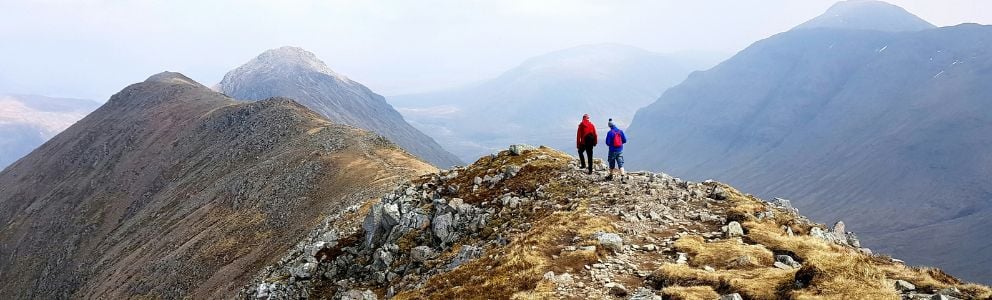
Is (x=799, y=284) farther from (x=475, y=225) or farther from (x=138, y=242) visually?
(x=138, y=242)

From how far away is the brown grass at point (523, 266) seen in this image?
63.2 ft

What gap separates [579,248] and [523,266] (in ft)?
8.48

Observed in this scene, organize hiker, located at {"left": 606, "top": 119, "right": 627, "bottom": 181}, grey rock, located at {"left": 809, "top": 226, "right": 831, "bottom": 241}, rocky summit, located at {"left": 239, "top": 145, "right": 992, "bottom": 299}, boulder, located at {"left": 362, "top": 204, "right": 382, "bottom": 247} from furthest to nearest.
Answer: boulder, located at {"left": 362, "top": 204, "right": 382, "bottom": 247}, hiker, located at {"left": 606, "top": 119, "right": 627, "bottom": 181}, grey rock, located at {"left": 809, "top": 226, "right": 831, "bottom": 241}, rocky summit, located at {"left": 239, "top": 145, "right": 992, "bottom": 299}

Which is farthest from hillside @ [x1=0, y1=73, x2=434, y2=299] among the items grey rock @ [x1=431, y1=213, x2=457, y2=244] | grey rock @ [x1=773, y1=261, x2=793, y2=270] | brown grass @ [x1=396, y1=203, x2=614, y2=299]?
grey rock @ [x1=773, y1=261, x2=793, y2=270]

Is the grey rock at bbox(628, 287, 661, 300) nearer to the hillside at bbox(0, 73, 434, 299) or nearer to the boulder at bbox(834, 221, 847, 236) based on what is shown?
the boulder at bbox(834, 221, 847, 236)

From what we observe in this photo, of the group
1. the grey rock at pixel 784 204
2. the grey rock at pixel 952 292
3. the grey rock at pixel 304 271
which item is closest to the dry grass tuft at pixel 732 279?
the grey rock at pixel 952 292

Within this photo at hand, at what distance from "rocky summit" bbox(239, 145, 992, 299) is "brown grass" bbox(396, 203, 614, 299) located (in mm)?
66

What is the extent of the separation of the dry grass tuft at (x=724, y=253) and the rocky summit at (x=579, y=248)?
7 cm

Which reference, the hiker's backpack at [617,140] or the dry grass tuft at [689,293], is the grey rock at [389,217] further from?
the dry grass tuft at [689,293]

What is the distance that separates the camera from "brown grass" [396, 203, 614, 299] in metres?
19.2

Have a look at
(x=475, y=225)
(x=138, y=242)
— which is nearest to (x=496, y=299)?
(x=475, y=225)

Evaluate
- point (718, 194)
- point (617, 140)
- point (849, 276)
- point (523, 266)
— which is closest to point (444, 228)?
point (523, 266)

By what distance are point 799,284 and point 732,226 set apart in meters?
7.05

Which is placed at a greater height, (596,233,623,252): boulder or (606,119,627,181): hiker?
(606,119,627,181): hiker
